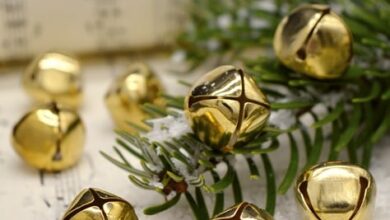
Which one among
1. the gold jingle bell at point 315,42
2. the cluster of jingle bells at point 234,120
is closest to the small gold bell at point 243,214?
the cluster of jingle bells at point 234,120

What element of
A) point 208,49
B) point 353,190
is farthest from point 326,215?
point 208,49

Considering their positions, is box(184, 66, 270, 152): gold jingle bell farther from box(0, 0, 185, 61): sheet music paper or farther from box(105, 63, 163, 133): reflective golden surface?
box(0, 0, 185, 61): sheet music paper

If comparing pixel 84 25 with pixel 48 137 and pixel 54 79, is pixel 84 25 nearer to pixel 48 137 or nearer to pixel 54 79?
pixel 54 79

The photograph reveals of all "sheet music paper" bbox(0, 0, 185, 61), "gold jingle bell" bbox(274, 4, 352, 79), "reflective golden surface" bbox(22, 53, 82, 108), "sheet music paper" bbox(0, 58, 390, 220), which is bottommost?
Answer: "sheet music paper" bbox(0, 58, 390, 220)

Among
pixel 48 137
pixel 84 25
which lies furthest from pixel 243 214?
pixel 84 25

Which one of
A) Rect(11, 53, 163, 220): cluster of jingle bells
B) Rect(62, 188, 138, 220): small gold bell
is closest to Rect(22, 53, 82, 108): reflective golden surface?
Rect(11, 53, 163, 220): cluster of jingle bells

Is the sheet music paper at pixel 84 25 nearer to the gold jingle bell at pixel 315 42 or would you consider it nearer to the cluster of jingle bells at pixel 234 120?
the cluster of jingle bells at pixel 234 120
